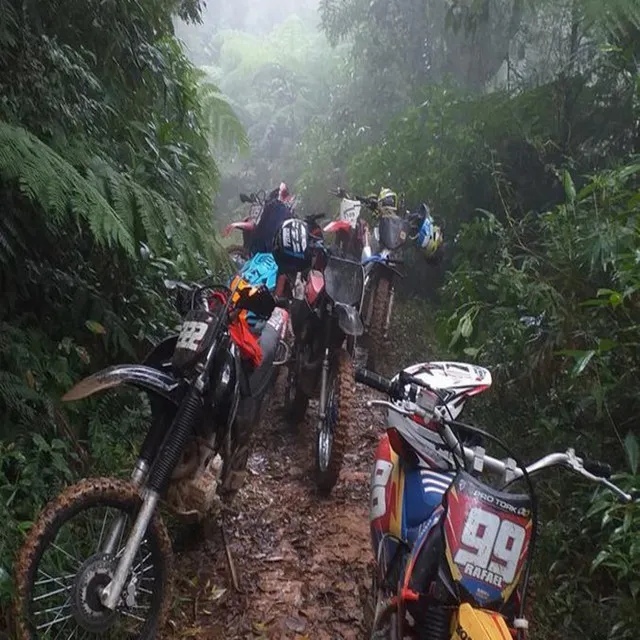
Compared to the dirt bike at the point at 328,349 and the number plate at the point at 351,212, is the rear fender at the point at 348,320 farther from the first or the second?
the number plate at the point at 351,212

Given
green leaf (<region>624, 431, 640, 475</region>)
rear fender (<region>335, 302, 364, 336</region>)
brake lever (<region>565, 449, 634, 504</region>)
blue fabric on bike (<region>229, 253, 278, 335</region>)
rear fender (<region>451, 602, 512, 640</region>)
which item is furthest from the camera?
rear fender (<region>335, 302, 364, 336</region>)

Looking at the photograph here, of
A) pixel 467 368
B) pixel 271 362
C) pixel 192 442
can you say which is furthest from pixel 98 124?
pixel 467 368

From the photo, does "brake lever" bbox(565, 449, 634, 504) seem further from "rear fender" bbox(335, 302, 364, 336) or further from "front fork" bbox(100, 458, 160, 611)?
"rear fender" bbox(335, 302, 364, 336)

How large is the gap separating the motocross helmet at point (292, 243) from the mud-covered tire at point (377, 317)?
1457 millimetres

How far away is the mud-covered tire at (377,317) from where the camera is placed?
17.5 ft

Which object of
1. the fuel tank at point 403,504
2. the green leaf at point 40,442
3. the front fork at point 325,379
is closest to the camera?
the fuel tank at point 403,504

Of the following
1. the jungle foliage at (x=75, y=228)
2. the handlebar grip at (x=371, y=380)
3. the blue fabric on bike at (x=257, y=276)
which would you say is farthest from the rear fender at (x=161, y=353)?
the handlebar grip at (x=371, y=380)

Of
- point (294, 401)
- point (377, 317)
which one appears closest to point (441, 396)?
point (294, 401)

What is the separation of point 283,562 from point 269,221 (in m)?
2.70

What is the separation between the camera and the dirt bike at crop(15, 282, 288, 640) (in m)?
1.93

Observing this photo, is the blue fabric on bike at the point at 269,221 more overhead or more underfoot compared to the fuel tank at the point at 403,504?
more overhead

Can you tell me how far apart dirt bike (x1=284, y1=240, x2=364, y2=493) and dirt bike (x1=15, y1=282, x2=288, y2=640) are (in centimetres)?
76

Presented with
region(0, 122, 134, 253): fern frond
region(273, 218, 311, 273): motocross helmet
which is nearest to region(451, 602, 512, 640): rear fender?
region(0, 122, 134, 253): fern frond

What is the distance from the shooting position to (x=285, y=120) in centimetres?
1386
